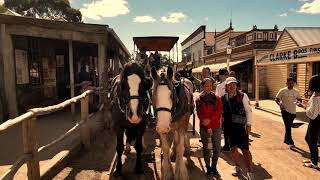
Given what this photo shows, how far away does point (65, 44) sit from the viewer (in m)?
14.6

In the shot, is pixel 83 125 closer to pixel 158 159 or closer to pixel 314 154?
pixel 158 159

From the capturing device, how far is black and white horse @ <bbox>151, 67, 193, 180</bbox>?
5027mm

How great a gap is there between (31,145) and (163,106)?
1.97 m

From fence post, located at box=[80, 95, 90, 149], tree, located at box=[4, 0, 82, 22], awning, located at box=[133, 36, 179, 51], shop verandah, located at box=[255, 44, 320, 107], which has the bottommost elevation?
fence post, located at box=[80, 95, 90, 149]

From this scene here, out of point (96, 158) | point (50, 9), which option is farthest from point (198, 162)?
point (50, 9)

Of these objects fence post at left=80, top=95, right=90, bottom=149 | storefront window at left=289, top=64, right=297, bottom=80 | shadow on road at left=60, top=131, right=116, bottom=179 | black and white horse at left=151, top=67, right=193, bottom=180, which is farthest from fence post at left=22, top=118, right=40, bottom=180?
storefront window at left=289, top=64, right=297, bottom=80

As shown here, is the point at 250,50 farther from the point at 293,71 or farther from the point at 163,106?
the point at 163,106

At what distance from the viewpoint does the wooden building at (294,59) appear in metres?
14.1

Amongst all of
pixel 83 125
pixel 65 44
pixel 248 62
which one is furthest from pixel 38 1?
pixel 83 125

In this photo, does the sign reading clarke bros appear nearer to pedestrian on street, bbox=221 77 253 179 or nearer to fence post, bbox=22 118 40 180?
pedestrian on street, bbox=221 77 253 179

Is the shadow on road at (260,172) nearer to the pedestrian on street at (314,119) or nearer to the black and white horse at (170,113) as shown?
the pedestrian on street at (314,119)

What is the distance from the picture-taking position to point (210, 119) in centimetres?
603

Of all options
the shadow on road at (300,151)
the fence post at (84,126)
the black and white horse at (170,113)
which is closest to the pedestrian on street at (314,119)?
the shadow on road at (300,151)

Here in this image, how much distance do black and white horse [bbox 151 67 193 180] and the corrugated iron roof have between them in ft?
52.8
